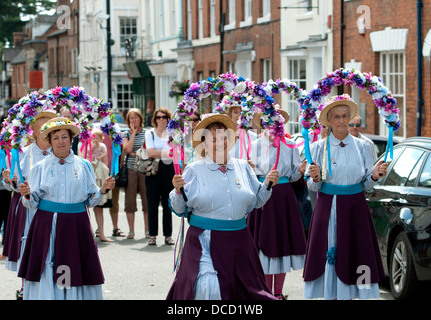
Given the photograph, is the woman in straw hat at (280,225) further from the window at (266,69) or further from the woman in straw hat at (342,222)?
the window at (266,69)

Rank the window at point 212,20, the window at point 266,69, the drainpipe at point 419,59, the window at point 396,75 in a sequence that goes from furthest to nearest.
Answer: the window at point 212,20, the window at point 266,69, the window at point 396,75, the drainpipe at point 419,59

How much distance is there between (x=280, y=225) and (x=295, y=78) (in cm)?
1653

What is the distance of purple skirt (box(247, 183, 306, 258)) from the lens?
32.4 feet

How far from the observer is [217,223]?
7.10 metres

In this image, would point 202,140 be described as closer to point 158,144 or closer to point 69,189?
point 69,189

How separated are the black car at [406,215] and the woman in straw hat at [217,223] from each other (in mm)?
2200

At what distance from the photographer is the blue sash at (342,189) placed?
339 inches

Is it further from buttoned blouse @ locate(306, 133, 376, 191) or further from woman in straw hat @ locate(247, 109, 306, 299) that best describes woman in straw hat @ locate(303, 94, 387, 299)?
woman in straw hat @ locate(247, 109, 306, 299)

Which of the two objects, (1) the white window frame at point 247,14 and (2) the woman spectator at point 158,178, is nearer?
(2) the woman spectator at point 158,178

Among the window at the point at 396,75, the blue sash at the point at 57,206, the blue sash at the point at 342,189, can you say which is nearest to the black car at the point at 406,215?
the blue sash at the point at 342,189

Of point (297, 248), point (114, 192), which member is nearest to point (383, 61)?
A: point (114, 192)

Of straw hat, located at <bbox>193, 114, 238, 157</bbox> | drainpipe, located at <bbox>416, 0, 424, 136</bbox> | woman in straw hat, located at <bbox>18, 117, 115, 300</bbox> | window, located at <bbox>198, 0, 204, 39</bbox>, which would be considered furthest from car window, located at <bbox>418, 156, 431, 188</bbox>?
window, located at <bbox>198, 0, 204, 39</bbox>

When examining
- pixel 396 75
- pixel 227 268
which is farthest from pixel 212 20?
pixel 227 268

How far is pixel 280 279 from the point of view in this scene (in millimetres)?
9836
